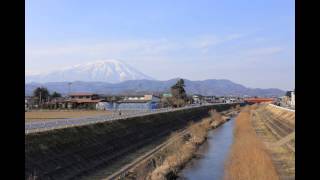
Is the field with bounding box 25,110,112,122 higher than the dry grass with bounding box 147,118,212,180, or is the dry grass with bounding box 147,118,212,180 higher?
the field with bounding box 25,110,112,122

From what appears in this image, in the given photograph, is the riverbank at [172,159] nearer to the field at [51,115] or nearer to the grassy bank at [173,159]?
the grassy bank at [173,159]

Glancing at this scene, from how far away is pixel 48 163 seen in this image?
26766 mm

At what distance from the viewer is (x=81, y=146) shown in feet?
112

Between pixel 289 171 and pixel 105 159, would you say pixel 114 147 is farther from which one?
pixel 289 171

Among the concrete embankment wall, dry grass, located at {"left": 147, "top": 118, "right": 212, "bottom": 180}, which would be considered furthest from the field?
dry grass, located at {"left": 147, "top": 118, "right": 212, "bottom": 180}

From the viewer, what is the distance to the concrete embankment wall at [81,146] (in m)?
26.3

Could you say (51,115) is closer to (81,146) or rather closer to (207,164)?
(81,146)

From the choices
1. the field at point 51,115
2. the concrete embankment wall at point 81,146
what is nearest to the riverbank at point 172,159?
the concrete embankment wall at point 81,146

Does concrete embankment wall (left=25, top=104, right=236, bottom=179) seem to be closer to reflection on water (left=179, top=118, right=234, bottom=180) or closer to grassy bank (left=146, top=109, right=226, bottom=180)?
grassy bank (left=146, top=109, right=226, bottom=180)

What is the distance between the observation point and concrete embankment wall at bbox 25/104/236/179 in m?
26.3

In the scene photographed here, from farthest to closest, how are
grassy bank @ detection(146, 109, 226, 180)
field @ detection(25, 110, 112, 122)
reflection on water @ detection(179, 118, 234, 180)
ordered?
field @ detection(25, 110, 112, 122) → reflection on water @ detection(179, 118, 234, 180) → grassy bank @ detection(146, 109, 226, 180)

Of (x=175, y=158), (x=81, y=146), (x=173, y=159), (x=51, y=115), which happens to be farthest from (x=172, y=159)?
(x=51, y=115)
